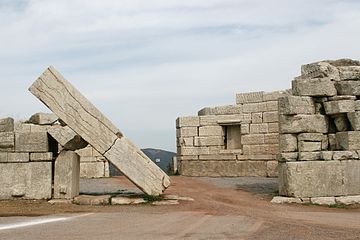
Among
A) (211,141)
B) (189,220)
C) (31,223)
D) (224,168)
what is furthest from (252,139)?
(31,223)

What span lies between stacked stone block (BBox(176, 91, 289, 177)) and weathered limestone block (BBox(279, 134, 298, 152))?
5318mm

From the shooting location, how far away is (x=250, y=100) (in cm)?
1814

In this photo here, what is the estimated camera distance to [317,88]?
12.1 meters

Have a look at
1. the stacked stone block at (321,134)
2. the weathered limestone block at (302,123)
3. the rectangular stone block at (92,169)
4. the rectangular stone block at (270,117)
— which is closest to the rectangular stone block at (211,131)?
the rectangular stone block at (270,117)

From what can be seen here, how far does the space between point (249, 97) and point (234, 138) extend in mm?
1827

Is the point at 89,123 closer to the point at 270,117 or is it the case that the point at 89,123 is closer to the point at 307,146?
the point at 307,146

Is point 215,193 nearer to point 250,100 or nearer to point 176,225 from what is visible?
point 176,225

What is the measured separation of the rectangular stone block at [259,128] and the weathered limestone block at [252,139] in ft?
0.50

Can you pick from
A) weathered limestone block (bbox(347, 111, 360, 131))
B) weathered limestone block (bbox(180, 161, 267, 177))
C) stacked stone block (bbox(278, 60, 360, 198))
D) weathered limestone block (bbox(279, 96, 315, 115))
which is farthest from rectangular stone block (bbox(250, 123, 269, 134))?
weathered limestone block (bbox(347, 111, 360, 131))

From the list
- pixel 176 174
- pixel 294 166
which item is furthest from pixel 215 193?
pixel 176 174

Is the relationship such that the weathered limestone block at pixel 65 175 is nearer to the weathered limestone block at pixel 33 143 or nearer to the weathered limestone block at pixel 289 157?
the weathered limestone block at pixel 33 143

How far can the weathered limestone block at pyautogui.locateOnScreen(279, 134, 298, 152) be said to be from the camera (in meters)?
11.8

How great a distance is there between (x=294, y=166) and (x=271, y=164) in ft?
18.8

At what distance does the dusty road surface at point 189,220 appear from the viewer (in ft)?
22.7
